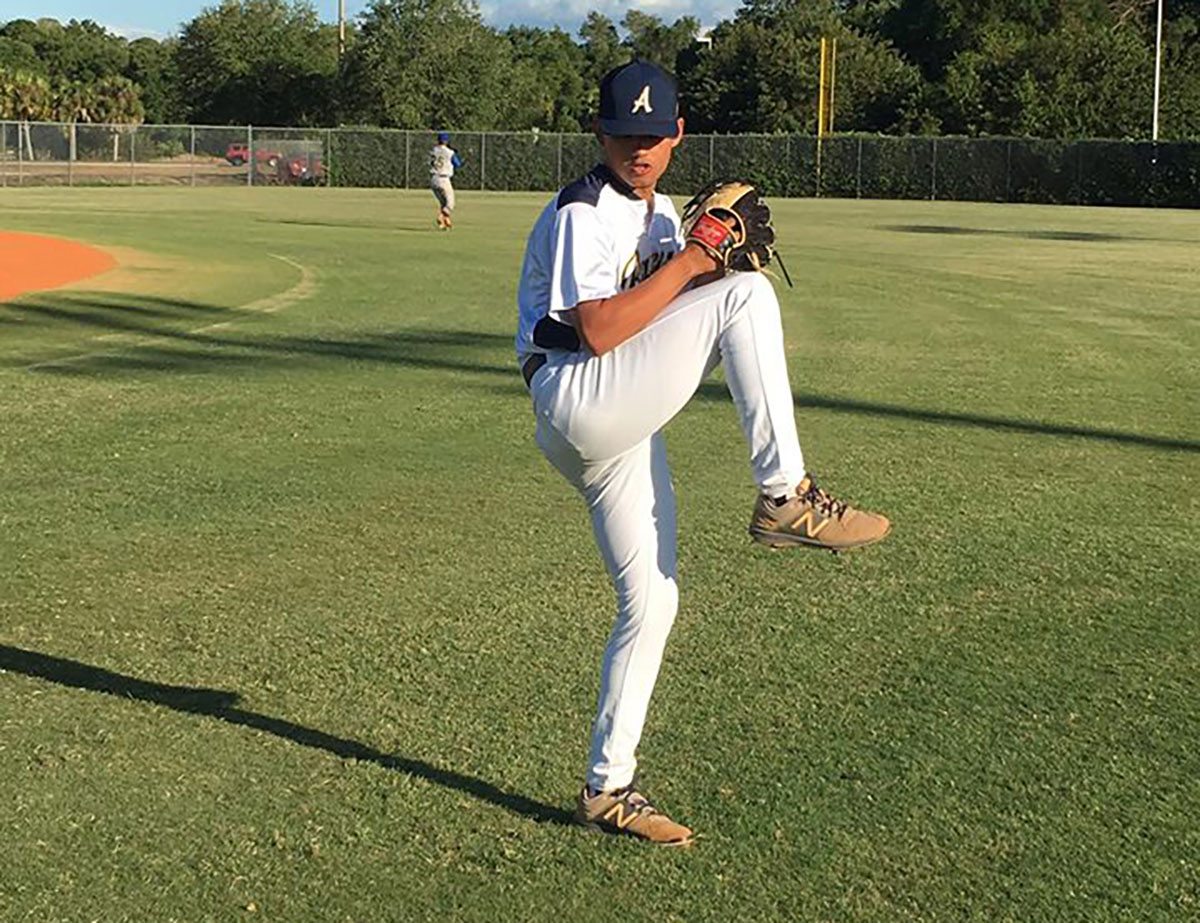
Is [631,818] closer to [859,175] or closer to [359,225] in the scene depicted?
[359,225]

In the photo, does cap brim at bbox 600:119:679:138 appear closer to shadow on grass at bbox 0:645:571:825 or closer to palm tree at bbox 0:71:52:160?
shadow on grass at bbox 0:645:571:825

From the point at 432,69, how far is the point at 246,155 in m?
21.8

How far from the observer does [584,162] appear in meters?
60.3

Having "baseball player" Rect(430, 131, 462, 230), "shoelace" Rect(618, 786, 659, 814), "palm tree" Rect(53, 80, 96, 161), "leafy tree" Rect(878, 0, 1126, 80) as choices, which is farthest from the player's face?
"palm tree" Rect(53, 80, 96, 161)

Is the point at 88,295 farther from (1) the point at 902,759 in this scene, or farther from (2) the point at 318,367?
(1) the point at 902,759

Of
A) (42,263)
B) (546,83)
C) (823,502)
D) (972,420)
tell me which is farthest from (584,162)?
(823,502)

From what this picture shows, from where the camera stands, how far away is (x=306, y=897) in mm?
3604

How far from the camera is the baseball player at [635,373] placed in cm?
362

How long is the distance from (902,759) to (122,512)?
4.49 metres

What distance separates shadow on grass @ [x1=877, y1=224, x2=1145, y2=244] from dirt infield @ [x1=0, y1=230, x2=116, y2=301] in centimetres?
1834

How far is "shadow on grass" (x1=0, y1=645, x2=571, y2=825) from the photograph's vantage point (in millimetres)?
4176

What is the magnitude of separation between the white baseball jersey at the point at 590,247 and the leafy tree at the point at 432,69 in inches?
3025

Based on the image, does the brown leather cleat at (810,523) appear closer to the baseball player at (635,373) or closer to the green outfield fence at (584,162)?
the baseball player at (635,373)

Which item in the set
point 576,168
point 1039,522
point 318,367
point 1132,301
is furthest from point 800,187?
point 1039,522
